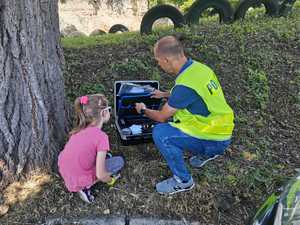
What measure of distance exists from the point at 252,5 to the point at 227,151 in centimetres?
459

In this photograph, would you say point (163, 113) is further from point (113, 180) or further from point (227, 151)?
point (227, 151)

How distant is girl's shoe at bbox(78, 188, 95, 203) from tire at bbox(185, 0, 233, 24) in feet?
15.5

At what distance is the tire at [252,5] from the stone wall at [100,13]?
9.08 meters

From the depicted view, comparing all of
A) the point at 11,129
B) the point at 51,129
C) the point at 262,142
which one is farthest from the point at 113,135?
the point at 262,142

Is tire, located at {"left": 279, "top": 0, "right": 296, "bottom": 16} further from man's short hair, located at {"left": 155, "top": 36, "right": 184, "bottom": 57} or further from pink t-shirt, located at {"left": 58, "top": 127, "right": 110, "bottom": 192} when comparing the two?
pink t-shirt, located at {"left": 58, "top": 127, "right": 110, "bottom": 192}

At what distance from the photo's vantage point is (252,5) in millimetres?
8781

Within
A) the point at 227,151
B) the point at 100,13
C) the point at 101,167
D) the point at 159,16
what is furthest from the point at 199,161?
the point at 100,13

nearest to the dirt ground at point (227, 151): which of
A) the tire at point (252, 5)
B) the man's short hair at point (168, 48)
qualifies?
the man's short hair at point (168, 48)

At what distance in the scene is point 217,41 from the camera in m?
6.84

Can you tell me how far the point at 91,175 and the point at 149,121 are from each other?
1.02 m

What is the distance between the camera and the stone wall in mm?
17656

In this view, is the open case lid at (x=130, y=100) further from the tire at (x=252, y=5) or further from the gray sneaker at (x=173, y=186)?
the tire at (x=252, y=5)

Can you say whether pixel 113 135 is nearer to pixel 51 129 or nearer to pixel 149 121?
pixel 149 121

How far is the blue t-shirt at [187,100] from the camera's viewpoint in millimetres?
4031
